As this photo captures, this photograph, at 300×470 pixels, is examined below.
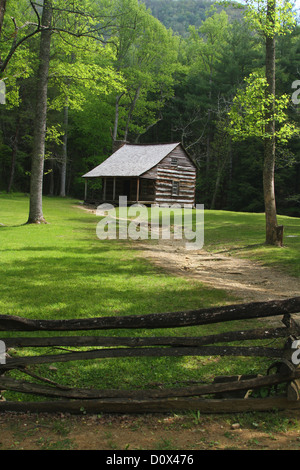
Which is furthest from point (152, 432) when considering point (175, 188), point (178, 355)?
point (175, 188)

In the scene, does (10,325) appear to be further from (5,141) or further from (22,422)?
(5,141)

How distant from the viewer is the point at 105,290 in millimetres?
9023

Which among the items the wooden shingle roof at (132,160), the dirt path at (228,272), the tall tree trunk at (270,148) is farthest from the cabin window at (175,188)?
the tall tree trunk at (270,148)

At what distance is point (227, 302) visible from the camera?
8.27 meters

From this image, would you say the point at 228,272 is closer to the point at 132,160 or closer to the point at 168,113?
the point at 132,160

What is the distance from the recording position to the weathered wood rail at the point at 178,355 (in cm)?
423

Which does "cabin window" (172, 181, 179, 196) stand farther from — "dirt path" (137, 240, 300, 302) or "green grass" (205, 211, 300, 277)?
"dirt path" (137, 240, 300, 302)

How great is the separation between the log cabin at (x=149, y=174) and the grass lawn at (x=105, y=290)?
19.1m

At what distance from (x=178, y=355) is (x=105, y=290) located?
4.75m

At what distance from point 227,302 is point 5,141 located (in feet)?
141

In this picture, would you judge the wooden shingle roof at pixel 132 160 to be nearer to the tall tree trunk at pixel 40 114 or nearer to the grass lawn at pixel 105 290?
the tall tree trunk at pixel 40 114

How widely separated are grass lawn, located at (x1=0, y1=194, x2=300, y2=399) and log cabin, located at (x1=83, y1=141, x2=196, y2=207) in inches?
752
